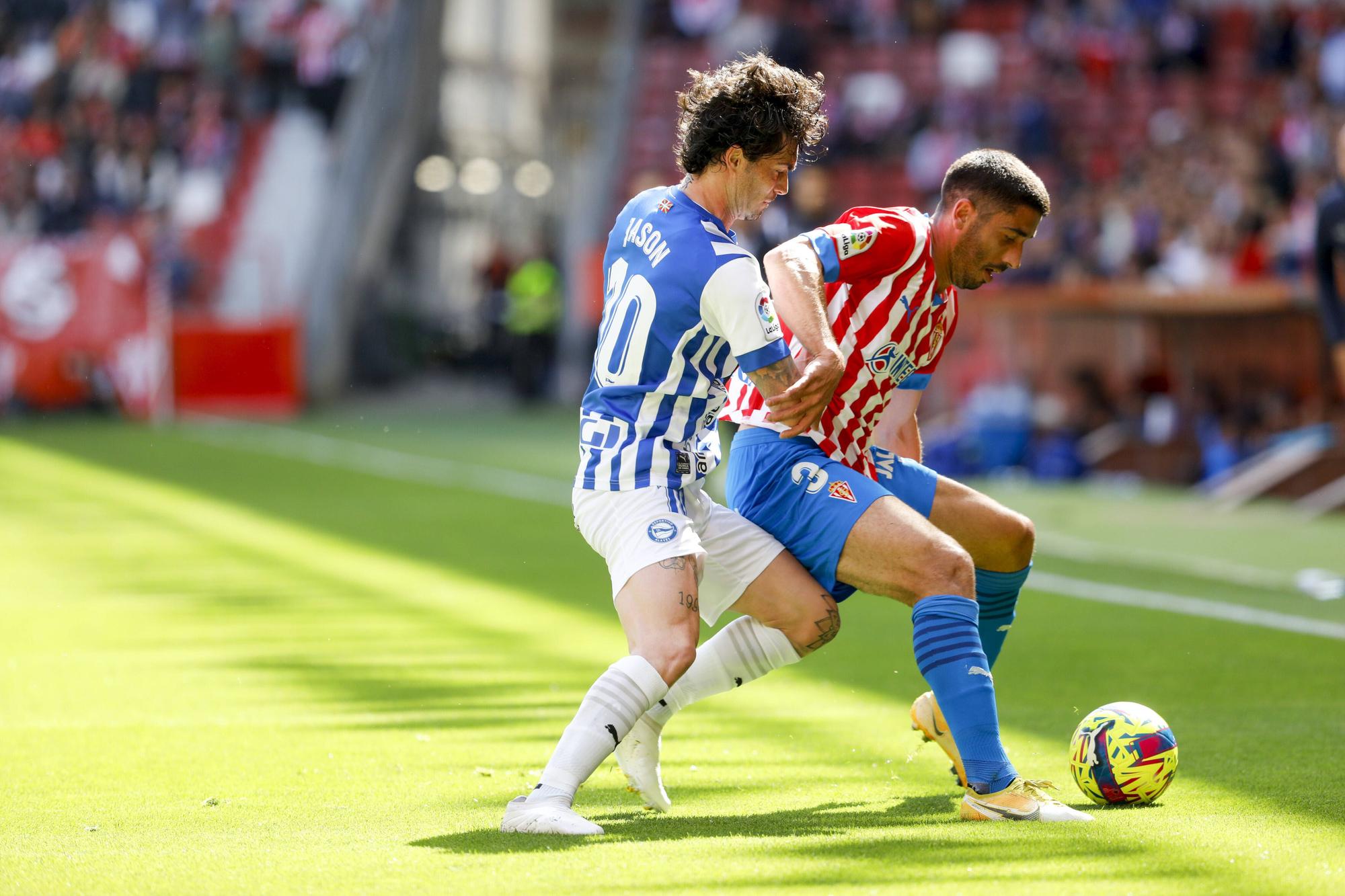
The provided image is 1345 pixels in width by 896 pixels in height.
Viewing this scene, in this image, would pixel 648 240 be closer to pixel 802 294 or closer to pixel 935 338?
pixel 802 294

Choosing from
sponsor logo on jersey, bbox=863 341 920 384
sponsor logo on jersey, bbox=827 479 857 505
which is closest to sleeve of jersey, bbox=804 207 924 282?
sponsor logo on jersey, bbox=863 341 920 384

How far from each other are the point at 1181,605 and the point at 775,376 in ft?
16.8

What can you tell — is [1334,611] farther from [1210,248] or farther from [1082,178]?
[1082,178]

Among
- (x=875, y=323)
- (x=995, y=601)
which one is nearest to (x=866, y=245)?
(x=875, y=323)

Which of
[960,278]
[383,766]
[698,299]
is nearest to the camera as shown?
[698,299]

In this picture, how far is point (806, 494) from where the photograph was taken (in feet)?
15.9

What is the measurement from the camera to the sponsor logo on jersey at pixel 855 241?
4820 millimetres

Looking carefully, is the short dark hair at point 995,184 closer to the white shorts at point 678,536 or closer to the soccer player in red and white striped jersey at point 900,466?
the soccer player in red and white striped jersey at point 900,466

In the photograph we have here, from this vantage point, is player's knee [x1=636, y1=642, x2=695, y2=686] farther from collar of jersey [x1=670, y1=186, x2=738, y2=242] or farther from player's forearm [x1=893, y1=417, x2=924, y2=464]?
player's forearm [x1=893, y1=417, x2=924, y2=464]

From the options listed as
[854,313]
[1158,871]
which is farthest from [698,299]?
[1158,871]

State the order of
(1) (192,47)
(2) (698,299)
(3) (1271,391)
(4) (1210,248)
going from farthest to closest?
(1) (192,47) → (4) (1210,248) → (3) (1271,391) → (2) (698,299)

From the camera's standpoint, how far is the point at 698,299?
4.46 metres

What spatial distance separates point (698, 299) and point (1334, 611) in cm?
526

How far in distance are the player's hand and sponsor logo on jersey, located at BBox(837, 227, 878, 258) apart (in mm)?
474
